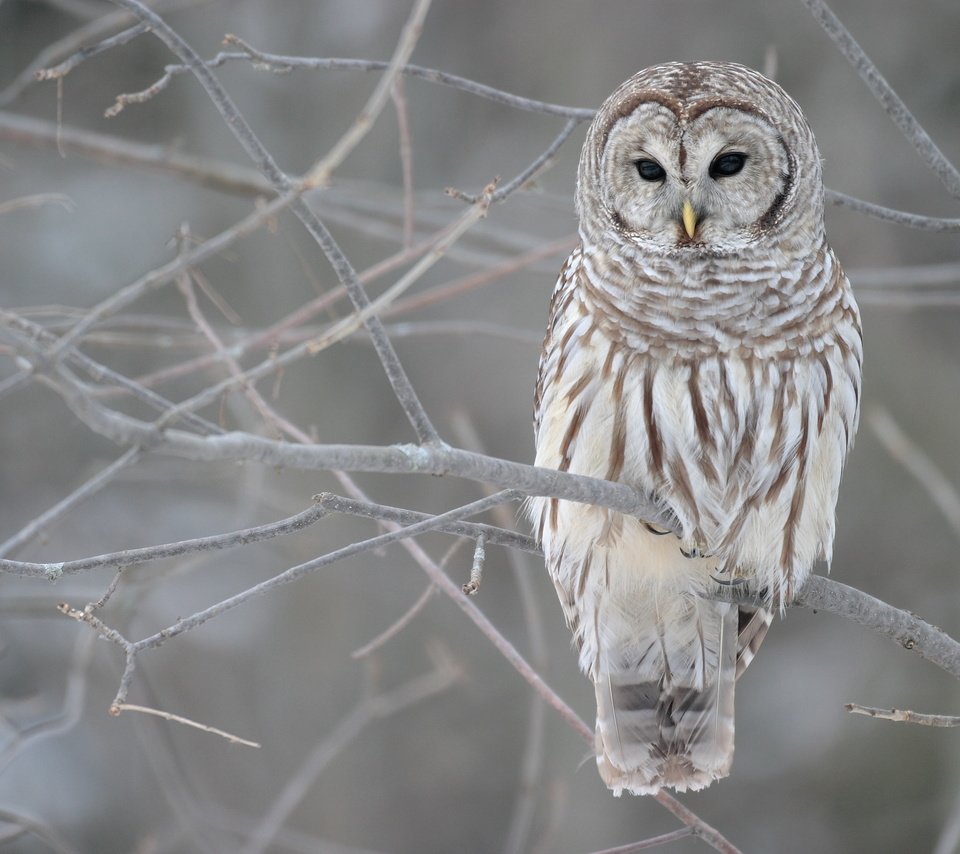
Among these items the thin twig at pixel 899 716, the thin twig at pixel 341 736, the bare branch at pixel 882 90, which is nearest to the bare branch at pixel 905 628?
the thin twig at pixel 899 716

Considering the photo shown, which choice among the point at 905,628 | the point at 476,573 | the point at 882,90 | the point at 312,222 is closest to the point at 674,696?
the point at 905,628

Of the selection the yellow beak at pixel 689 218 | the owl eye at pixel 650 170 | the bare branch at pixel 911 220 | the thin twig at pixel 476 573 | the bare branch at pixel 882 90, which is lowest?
the thin twig at pixel 476 573

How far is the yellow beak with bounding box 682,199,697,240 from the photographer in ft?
11.3

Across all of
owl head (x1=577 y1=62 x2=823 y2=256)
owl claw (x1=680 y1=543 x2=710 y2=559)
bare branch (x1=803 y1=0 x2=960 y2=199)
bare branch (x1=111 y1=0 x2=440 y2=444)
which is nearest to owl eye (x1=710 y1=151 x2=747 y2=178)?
owl head (x1=577 y1=62 x2=823 y2=256)

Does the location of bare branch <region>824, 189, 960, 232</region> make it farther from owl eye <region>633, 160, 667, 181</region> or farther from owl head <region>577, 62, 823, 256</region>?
owl eye <region>633, 160, 667, 181</region>

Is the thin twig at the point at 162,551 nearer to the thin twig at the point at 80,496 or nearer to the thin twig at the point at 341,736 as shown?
the thin twig at the point at 80,496

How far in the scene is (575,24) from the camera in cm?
703

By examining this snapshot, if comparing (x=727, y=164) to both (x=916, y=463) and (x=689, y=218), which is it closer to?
(x=689, y=218)

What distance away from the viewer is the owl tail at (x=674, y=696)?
396 centimetres

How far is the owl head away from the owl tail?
1.21m

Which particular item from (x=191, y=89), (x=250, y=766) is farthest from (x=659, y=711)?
(x=191, y=89)

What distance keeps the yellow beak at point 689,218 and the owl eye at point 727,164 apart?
14cm

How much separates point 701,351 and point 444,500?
3.83m

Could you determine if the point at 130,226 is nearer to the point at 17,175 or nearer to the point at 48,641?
the point at 17,175
